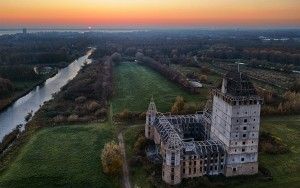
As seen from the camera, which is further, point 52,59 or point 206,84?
point 52,59

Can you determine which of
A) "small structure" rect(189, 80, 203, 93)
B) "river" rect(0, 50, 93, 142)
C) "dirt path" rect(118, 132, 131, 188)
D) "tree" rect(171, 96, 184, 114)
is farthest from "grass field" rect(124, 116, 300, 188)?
"small structure" rect(189, 80, 203, 93)

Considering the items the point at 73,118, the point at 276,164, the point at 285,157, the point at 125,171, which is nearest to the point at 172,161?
the point at 125,171

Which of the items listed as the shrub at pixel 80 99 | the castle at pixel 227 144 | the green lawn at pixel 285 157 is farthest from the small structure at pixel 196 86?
the castle at pixel 227 144

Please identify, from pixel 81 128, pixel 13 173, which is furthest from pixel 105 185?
pixel 81 128

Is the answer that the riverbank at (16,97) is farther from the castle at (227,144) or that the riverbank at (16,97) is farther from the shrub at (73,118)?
the castle at (227,144)

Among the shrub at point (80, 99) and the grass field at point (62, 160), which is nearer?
the grass field at point (62, 160)

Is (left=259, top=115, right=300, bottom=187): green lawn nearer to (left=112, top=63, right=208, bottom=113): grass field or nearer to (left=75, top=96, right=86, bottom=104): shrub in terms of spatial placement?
(left=112, top=63, right=208, bottom=113): grass field

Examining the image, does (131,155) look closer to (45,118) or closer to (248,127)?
(248,127)
